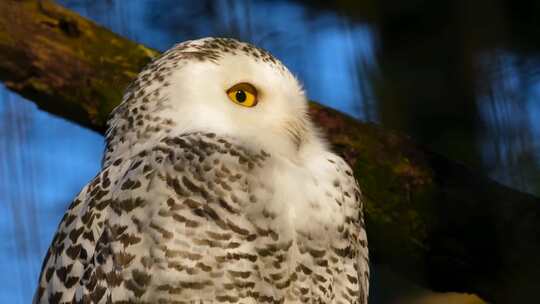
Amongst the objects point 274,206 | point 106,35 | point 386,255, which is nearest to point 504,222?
point 386,255

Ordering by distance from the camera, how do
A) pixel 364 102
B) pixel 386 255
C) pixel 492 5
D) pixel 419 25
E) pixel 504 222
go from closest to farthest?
pixel 492 5 < pixel 364 102 < pixel 504 222 < pixel 386 255 < pixel 419 25

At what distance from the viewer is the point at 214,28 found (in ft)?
7.98

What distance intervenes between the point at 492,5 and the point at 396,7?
0.88 metres

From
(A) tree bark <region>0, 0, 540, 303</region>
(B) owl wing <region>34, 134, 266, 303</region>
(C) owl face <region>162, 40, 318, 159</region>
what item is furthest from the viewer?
(A) tree bark <region>0, 0, 540, 303</region>

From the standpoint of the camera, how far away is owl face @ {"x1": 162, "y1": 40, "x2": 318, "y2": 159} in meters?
1.93

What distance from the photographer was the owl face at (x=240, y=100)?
1931 mm

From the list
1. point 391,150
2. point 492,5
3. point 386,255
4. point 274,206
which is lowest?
point 386,255

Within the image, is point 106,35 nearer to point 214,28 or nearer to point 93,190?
point 214,28

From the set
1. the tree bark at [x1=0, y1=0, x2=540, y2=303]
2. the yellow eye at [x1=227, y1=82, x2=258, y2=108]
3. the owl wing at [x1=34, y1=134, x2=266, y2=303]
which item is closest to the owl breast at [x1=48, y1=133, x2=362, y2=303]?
the owl wing at [x1=34, y1=134, x2=266, y2=303]

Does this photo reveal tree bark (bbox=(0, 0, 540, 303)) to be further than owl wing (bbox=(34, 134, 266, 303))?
Yes

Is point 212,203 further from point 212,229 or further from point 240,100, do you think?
point 240,100

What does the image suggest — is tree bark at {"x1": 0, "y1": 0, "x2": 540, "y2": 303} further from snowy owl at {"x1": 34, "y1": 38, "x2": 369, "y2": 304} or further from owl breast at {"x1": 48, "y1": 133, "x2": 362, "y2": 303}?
owl breast at {"x1": 48, "y1": 133, "x2": 362, "y2": 303}

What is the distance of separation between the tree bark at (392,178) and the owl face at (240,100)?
→ 428 mm

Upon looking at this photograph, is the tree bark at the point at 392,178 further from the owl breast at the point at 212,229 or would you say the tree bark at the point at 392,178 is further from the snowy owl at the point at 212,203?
the owl breast at the point at 212,229
